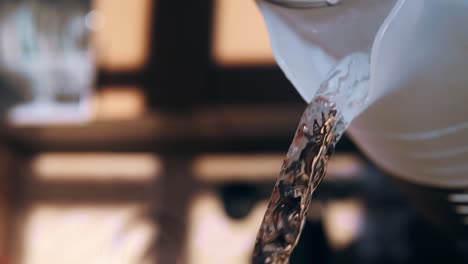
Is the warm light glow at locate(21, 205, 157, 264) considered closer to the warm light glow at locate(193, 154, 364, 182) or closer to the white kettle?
the warm light glow at locate(193, 154, 364, 182)

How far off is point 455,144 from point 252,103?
0.89m

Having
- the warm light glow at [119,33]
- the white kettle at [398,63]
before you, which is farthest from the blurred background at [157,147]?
the white kettle at [398,63]

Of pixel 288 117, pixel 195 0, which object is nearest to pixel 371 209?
pixel 288 117

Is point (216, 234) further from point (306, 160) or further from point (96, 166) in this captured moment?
point (306, 160)

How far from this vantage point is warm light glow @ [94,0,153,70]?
1.49m

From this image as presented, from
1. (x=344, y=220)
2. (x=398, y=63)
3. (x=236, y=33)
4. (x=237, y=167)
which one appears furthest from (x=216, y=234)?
(x=398, y=63)

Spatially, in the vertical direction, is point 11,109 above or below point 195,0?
below

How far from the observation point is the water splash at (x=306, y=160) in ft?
1.40

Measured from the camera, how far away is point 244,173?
162 centimetres

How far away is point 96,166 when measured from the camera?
173 centimetres

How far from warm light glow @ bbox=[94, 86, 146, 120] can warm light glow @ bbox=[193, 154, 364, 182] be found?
239 mm

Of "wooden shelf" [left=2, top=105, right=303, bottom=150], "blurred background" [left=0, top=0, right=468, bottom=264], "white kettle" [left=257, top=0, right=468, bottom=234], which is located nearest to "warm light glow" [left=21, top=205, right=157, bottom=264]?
"blurred background" [left=0, top=0, right=468, bottom=264]

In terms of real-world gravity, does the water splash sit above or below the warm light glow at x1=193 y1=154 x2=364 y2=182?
above

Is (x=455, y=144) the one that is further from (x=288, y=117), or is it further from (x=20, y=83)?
(x=20, y=83)
